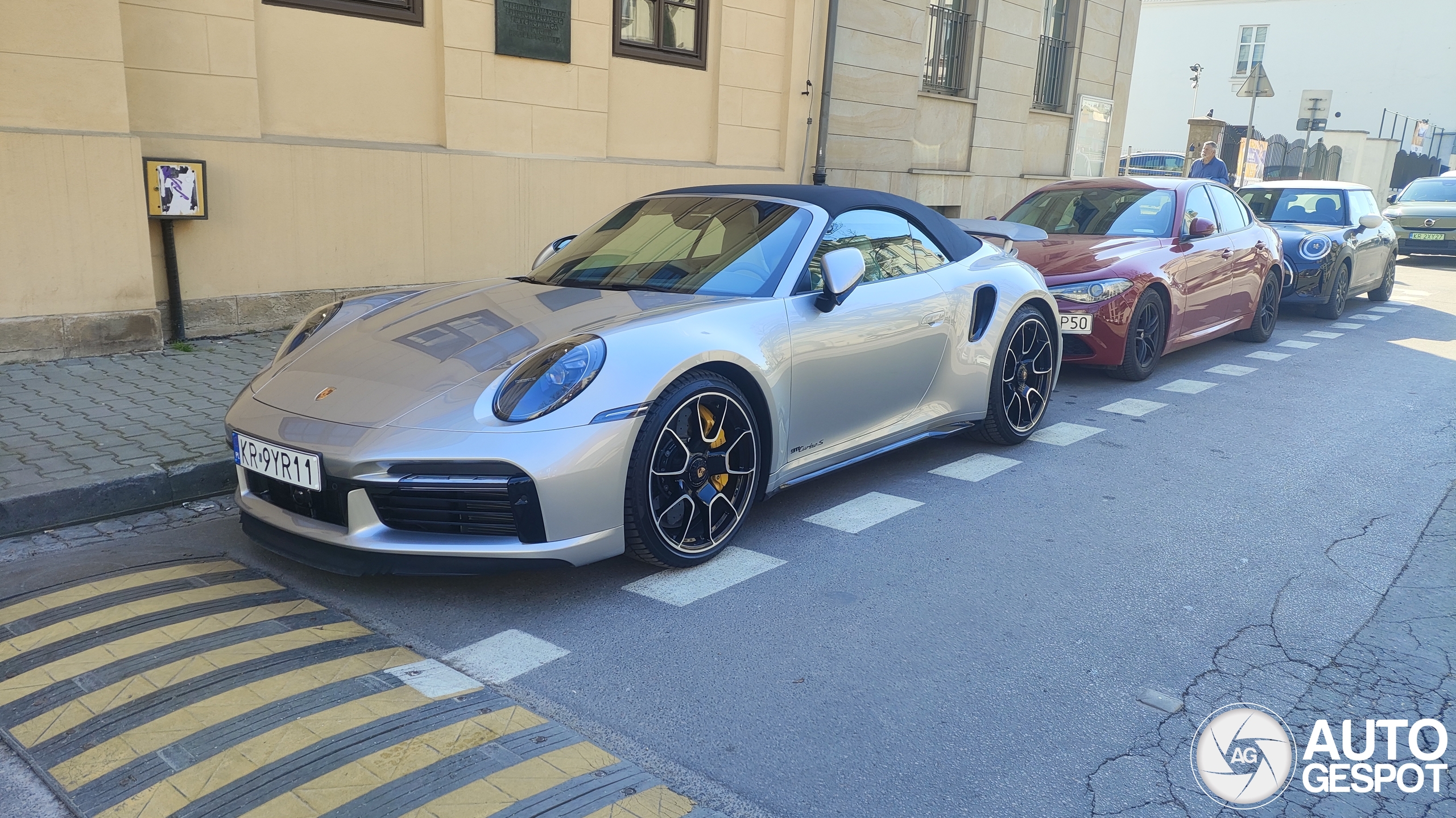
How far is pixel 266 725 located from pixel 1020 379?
4175 millimetres

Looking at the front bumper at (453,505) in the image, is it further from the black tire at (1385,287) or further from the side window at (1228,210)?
the black tire at (1385,287)

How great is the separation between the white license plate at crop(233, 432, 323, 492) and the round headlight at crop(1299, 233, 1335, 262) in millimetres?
10916

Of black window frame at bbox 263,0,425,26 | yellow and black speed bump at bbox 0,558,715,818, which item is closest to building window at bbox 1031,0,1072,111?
black window frame at bbox 263,0,425,26

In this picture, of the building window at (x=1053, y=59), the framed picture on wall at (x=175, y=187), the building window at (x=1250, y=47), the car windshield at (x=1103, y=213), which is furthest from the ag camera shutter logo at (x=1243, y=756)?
the building window at (x=1250, y=47)

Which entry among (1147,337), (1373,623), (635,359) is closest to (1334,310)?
(1147,337)

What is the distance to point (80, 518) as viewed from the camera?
4.24 metres

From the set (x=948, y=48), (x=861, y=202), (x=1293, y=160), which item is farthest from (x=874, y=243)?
(x=1293, y=160)

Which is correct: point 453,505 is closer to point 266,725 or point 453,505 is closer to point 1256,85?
point 266,725

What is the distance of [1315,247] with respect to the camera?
36.6ft

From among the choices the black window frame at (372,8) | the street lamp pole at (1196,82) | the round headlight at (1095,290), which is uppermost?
the street lamp pole at (1196,82)

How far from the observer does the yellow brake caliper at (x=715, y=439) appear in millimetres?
3830

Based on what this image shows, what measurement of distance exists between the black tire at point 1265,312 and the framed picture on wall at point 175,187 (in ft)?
27.8

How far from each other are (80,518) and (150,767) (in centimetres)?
213

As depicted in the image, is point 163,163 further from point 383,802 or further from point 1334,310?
point 1334,310
